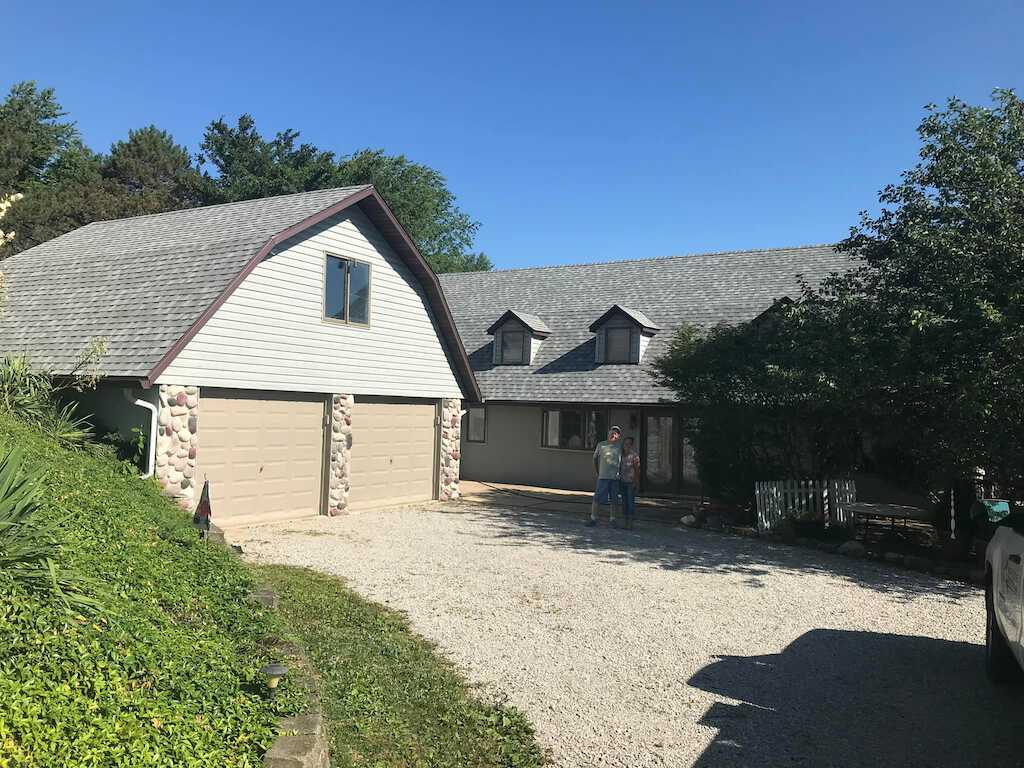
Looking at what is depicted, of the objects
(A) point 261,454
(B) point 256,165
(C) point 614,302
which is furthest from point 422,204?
(A) point 261,454

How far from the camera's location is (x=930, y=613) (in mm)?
9430

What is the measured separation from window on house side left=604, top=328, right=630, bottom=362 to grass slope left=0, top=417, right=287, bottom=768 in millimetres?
17933

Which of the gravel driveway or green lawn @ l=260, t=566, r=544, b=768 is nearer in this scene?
green lawn @ l=260, t=566, r=544, b=768

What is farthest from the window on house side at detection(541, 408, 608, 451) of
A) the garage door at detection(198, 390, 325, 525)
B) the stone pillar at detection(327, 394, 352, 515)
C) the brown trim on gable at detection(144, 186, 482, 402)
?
the garage door at detection(198, 390, 325, 525)

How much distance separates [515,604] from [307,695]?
472 cm

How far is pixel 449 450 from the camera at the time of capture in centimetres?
1911

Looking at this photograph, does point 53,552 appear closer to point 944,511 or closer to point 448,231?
point 944,511

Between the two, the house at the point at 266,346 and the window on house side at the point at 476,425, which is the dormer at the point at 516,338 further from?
the house at the point at 266,346

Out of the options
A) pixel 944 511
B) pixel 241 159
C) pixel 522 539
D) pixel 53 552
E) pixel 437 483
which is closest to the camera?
pixel 53 552

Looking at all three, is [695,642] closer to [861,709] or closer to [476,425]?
[861,709]

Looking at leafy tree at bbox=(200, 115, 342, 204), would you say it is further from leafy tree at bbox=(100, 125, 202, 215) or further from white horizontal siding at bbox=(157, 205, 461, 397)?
white horizontal siding at bbox=(157, 205, 461, 397)

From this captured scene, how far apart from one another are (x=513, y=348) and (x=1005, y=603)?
2000 centimetres

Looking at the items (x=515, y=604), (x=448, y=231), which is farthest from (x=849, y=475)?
(x=448, y=231)

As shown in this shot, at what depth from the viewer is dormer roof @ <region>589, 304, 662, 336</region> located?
2309 cm
